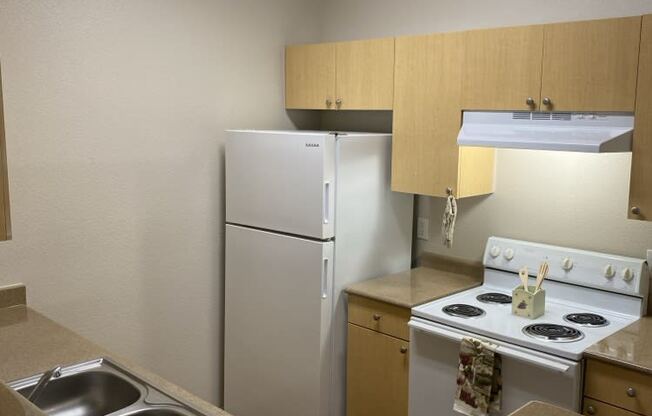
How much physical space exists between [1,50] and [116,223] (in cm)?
91

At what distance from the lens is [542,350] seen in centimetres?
248

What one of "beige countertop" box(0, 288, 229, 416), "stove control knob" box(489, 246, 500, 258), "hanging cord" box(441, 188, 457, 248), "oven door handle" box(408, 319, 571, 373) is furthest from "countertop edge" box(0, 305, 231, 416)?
"stove control knob" box(489, 246, 500, 258)

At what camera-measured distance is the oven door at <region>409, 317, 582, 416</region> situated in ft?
8.00

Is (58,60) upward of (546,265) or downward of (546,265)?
upward

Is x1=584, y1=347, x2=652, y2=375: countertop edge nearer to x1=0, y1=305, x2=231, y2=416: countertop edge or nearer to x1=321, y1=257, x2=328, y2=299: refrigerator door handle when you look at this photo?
x1=321, y1=257, x2=328, y2=299: refrigerator door handle

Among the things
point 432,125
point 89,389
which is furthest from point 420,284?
point 89,389

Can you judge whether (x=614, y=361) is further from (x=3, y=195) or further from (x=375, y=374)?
(x=3, y=195)

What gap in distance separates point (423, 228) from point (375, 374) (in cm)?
89

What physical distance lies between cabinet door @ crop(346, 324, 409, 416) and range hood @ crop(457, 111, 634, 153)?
3.24 ft

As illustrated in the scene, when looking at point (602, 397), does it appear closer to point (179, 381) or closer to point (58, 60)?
point (179, 381)

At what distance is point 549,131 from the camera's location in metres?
2.65

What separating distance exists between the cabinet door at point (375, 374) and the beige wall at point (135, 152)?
87 centimetres

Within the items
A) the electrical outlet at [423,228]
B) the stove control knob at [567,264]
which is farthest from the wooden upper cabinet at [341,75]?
the stove control knob at [567,264]

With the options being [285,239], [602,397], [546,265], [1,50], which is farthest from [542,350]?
[1,50]
